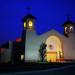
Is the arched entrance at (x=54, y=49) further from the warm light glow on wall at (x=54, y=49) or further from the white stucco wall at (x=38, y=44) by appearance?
the white stucco wall at (x=38, y=44)

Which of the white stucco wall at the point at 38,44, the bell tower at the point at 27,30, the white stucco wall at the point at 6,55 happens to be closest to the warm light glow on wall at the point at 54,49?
the white stucco wall at the point at 38,44

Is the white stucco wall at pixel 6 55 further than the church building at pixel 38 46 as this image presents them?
Yes

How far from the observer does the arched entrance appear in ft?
166

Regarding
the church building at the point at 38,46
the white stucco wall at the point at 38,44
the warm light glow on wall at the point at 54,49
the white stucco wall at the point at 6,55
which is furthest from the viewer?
the warm light glow on wall at the point at 54,49

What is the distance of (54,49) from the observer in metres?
51.1

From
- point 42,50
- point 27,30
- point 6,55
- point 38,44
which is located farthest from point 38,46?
point 6,55

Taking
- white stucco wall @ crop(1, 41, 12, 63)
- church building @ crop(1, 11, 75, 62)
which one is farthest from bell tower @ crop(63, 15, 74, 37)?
white stucco wall @ crop(1, 41, 12, 63)

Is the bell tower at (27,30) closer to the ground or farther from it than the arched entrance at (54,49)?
farther from it

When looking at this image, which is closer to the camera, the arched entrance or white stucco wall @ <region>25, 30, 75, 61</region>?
white stucco wall @ <region>25, 30, 75, 61</region>

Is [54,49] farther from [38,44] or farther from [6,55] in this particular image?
[6,55]

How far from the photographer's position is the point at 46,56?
161 ft

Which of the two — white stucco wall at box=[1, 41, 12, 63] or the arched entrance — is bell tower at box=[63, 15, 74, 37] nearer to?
the arched entrance

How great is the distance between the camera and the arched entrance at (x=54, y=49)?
50469mm

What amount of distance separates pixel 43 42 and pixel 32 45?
95.6 inches
